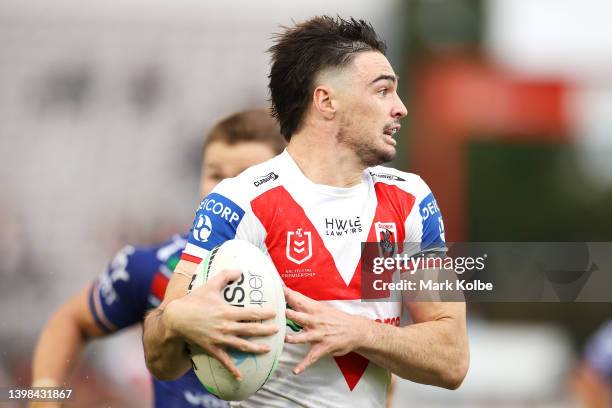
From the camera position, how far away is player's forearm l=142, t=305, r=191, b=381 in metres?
4.06

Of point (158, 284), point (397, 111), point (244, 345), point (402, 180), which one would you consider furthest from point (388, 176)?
point (158, 284)

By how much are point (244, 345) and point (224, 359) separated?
10cm

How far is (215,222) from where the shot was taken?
4289 millimetres

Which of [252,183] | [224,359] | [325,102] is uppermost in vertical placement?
[325,102]

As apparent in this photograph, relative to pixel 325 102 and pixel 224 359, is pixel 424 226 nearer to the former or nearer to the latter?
pixel 325 102

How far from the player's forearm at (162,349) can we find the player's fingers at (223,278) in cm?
22

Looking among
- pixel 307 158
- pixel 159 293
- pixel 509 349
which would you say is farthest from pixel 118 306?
pixel 509 349

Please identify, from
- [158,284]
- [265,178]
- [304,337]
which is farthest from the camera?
[158,284]

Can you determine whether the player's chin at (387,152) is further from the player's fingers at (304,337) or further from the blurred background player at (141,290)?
the blurred background player at (141,290)

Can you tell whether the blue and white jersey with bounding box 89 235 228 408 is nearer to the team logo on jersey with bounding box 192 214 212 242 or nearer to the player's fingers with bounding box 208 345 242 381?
the team logo on jersey with bounding box 192 214 212 242

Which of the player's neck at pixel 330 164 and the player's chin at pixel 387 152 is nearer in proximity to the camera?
the player's chin at pixel 387 152

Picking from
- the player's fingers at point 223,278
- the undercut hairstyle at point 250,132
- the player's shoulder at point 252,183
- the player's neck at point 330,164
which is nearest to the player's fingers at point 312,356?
the player's fingers at point 223,278

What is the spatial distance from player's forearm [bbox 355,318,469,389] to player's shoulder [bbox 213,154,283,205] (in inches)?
27.7

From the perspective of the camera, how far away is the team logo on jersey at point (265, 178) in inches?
174
